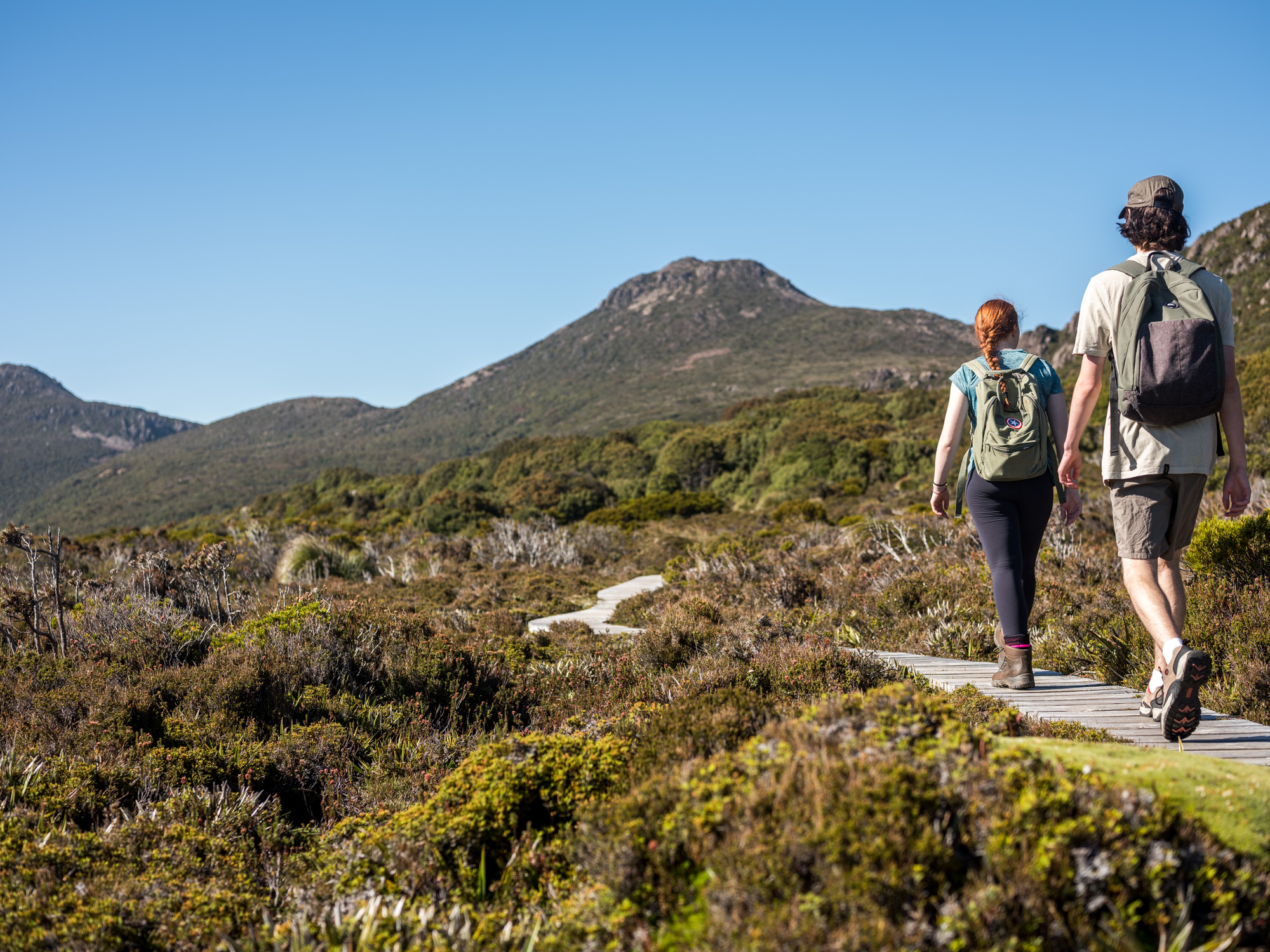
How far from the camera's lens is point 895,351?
354 ft

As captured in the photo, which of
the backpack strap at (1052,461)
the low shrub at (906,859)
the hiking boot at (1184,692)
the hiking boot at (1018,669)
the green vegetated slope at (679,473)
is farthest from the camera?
the green vegetated slope at (679,473)

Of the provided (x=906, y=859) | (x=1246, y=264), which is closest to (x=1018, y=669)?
(x=906, y=859)

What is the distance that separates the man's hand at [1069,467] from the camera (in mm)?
3277

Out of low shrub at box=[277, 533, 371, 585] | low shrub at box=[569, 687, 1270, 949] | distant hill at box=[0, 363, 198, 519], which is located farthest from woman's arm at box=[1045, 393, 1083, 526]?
distant hill at box=[0, 363, 198, 519]

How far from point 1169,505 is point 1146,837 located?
73.1 inches

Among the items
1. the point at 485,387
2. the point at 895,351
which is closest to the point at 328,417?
the point at 485,387

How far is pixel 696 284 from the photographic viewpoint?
516 ft

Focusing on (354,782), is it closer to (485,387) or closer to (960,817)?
(960,817)

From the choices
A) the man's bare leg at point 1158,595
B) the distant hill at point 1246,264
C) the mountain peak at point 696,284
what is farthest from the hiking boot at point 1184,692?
the mountain peak at point 696,284

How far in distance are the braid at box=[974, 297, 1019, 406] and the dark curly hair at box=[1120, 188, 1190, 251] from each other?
64 cm

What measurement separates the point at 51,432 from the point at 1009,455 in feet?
682

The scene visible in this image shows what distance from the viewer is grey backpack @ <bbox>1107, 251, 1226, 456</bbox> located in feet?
9.36

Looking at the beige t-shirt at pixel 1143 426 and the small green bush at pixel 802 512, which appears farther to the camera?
the small green bush at pixel 802 512

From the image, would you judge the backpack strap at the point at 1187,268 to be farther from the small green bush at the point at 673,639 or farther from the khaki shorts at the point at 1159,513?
the small green bush at the point at 673,639
